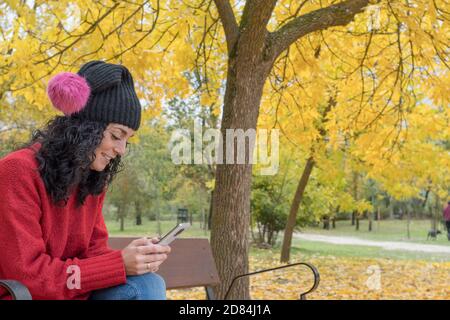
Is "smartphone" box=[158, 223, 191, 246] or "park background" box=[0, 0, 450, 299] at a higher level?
"park background" box=[0, 0, 450, 299]

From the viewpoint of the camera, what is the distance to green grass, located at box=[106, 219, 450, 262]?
14941 millimetres

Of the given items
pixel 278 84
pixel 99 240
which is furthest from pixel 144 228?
pixel 99 240

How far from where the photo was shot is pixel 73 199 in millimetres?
2102

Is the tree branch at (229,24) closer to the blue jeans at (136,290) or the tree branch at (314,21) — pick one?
the tree branch at (314,21)

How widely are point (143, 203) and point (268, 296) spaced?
44.5ft

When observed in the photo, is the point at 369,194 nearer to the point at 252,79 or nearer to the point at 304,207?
the point at 304,207

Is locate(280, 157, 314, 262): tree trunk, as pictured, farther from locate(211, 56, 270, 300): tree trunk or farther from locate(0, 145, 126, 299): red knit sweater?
locate(0, 145, 126, 299): red knit sweater

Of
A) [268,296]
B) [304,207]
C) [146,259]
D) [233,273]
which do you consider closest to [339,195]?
[304,207]

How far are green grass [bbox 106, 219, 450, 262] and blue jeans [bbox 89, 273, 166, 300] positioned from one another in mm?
6525

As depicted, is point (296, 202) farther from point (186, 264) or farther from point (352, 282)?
point (186, 264)

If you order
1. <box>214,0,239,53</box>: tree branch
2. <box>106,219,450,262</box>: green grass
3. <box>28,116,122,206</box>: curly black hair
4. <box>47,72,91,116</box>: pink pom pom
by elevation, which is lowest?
<box>106,219,450,262</box>: green grass

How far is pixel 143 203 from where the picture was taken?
809 inches

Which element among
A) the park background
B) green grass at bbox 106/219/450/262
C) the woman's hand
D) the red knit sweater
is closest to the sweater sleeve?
the red knit sweater

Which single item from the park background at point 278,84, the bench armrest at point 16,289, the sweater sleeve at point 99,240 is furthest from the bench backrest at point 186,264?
the bench armrest at point 16,289
